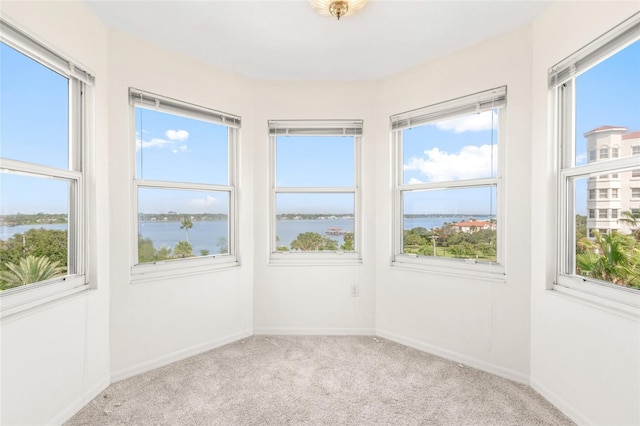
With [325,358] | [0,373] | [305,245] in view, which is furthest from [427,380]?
[0,373]

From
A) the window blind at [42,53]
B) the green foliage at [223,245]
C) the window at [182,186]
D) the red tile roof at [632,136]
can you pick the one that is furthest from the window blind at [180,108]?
the red tile roof at [632,136]

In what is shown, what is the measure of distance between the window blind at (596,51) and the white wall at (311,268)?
1538 mm

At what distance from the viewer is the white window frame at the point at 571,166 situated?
1812 millimetres

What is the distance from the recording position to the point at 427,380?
2.43 m

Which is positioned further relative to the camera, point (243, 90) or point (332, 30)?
point (243, 90)

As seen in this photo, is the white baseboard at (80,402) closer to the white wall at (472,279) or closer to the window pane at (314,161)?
the window pane at (314,161)

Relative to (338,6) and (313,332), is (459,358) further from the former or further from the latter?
(338,6)

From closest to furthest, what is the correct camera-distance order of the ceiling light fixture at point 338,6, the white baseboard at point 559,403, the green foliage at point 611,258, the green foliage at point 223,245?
the green foliage at point 611,258
the white baseboard at point 559,403
the ceiling light fixture at point 338,6
the green foliage at point 223,245

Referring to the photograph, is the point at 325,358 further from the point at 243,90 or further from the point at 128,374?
the point at 243,90

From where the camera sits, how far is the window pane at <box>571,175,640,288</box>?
5.87 ft

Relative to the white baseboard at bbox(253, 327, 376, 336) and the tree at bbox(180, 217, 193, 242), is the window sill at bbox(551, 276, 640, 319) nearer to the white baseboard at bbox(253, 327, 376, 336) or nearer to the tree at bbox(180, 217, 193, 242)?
the white baseboard at bbox(253, 327, 376, 336)

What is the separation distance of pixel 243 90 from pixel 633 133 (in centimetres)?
292

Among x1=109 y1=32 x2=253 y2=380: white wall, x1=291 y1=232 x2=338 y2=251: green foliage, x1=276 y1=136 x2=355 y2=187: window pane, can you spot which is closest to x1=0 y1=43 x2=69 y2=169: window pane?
x1=109 y1=32 x2=253 y2=380: white wall

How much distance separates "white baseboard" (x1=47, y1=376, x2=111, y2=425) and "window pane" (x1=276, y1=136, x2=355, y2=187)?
7.03 ft
